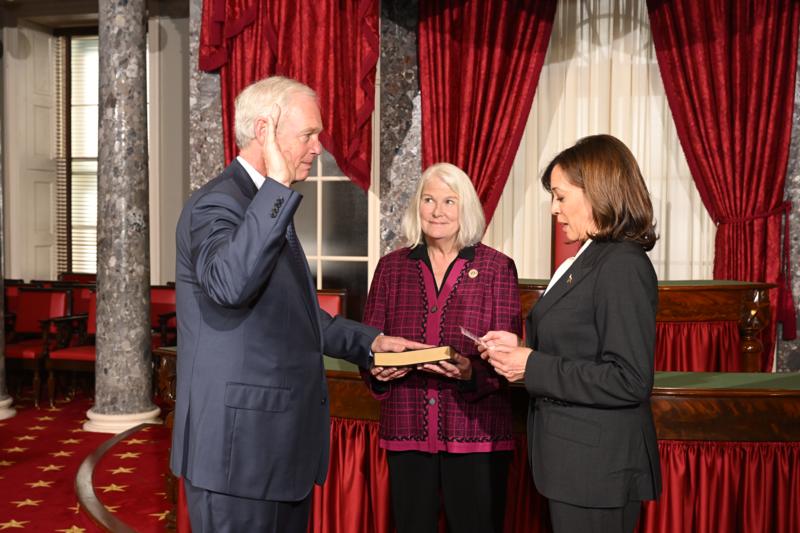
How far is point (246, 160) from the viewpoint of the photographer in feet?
6.56

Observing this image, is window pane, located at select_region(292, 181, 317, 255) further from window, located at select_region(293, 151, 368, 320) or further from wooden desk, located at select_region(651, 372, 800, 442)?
wooden desk, located at select_region(651, 372, 800, 442)

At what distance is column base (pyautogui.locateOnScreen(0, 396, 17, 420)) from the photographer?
704 centimetres

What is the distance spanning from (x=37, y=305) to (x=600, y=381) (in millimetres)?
7343

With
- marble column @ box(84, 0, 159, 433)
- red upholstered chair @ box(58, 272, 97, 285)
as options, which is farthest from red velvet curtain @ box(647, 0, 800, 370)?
red upholstered chair @ box(58, 272, 97, 285)

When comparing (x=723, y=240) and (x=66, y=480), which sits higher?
(x=723, y=240)

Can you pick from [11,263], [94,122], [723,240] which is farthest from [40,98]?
[723,240]

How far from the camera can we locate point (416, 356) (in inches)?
96.8

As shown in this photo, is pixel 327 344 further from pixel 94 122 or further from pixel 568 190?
pixel 94 122

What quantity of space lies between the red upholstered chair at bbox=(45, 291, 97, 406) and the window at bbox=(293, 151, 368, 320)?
202 cm

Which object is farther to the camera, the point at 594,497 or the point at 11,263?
the point at 11,263

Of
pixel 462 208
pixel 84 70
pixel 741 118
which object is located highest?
pixel 84 70

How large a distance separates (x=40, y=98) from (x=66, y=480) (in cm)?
646

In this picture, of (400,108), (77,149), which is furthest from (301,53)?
(77,149)

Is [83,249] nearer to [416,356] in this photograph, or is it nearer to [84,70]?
[84,70]
